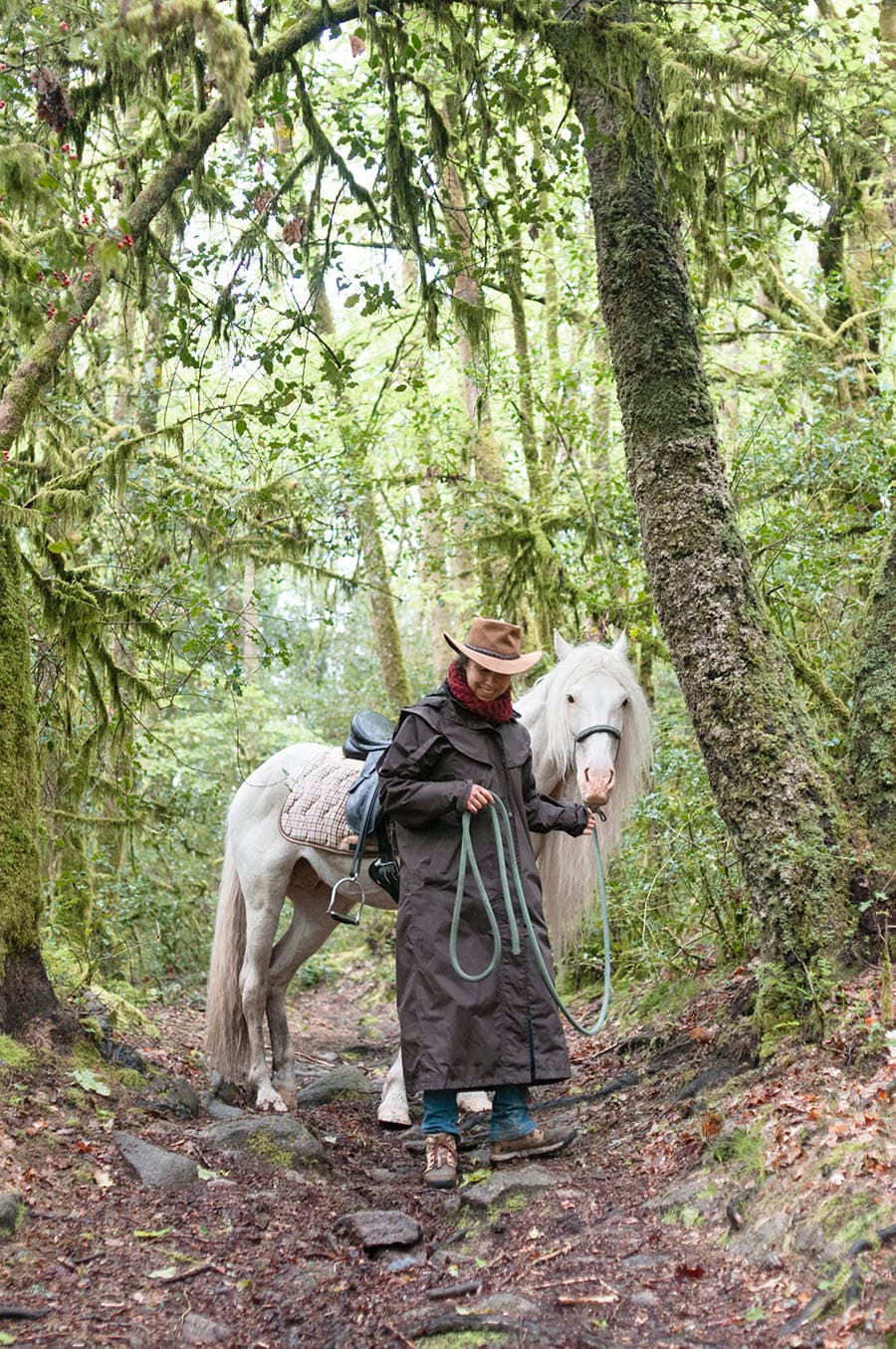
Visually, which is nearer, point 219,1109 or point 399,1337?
point 399,1337

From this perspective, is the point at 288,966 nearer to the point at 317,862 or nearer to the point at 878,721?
the point at 317,862

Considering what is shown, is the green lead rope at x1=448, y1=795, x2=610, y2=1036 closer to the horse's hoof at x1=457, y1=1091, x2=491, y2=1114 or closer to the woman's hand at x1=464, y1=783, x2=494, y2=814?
the woman's hand at x1=464, y1=783, x2=494, y2=814

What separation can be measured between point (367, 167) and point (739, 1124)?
5.02 metres

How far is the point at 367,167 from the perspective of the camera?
5898mm

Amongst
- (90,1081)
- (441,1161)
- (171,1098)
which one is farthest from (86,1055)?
(441,1161)

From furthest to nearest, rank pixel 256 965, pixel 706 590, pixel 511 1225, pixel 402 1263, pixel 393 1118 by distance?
pixel 256 965 < pixel 393 1118 < pixel 706 590 < pixel 511 1225 < pixel 402 1263

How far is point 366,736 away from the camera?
613 cm

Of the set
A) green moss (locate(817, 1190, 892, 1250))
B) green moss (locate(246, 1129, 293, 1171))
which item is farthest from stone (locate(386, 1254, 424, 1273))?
green moss (locate(817, 1190, 892, 1250))

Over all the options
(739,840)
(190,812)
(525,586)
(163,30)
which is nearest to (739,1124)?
(739,840)

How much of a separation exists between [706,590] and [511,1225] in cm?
265

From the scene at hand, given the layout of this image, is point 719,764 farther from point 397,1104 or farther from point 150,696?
point 150,696

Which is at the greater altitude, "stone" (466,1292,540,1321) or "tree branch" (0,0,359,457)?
"tree branch" (0,0,359,457)

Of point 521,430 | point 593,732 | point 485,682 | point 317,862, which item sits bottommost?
point 317,862

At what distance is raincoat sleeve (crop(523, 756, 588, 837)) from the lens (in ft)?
16.2
